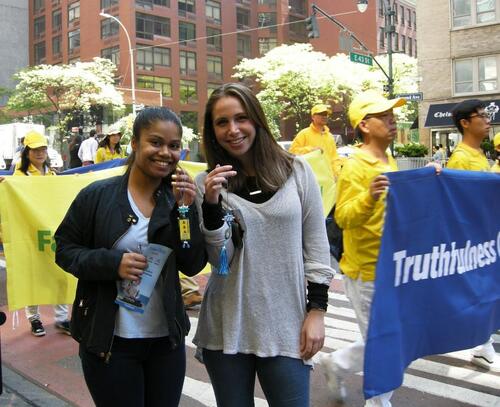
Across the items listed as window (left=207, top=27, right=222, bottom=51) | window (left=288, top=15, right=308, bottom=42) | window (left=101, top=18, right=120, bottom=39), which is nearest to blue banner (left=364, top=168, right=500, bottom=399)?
window (left=101, top=18, right=120, bottom=39)

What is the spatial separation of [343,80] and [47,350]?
160 feet

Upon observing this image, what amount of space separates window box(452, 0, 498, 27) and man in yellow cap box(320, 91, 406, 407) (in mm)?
32998

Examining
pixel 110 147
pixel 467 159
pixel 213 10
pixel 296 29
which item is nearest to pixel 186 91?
pixel 213 10

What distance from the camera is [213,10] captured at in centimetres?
6981

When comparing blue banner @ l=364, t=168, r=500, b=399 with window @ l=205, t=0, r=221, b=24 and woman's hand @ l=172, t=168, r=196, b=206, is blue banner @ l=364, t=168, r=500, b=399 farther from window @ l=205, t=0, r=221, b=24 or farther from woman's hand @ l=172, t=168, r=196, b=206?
Answer: window @ l=205, t=0, r=221, b=24

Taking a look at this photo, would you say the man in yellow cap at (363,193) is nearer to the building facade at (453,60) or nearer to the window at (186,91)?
the building facade at (453,60)

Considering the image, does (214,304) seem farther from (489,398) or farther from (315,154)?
(315,154)

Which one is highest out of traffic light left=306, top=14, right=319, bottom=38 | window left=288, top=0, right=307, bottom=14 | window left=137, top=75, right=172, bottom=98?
window left=288, top=0, right=307, bottom=14

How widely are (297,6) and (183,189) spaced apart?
7806cm

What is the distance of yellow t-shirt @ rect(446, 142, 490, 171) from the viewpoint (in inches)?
171

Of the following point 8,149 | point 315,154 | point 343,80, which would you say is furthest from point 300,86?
point 315,154

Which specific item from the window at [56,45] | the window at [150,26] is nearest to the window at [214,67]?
the window at [150,26]

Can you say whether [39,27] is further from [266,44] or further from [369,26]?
[369,26]

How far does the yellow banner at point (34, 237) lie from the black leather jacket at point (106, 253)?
9.56 ft
